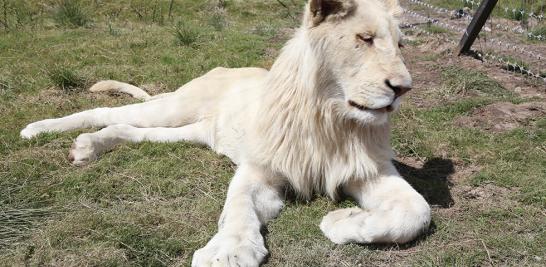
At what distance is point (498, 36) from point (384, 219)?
611 centimetres

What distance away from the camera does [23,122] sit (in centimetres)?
498

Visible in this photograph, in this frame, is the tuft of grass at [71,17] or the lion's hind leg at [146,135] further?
the tuft of grass at [71,17]

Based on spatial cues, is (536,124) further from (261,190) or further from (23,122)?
(23,122)

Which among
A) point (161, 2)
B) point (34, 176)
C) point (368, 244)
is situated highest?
point (368, 244)

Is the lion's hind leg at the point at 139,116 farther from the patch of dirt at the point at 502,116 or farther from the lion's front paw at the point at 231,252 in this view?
the patch of dirt at the point at 502,116

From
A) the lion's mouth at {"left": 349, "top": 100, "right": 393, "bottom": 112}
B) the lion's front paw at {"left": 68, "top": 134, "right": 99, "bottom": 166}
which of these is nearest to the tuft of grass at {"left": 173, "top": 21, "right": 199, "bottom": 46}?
the lion's front paw at {"left": 68, "top": 134, "right": 99, "bottom": 166}

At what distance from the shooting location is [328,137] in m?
3.31

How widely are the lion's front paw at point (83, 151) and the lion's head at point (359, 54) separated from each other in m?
1.77

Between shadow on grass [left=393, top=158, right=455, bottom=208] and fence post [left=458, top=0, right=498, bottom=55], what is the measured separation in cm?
294

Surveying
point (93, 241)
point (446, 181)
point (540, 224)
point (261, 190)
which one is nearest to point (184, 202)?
point (261, 190)

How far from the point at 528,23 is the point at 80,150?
721 centimetres

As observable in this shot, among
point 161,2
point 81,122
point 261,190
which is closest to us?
point 261,190

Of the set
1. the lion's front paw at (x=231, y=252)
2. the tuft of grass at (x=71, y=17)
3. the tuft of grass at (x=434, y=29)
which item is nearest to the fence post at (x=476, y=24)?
the tuft of grass at (x=434, y=29)

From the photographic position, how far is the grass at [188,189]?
112 inches
